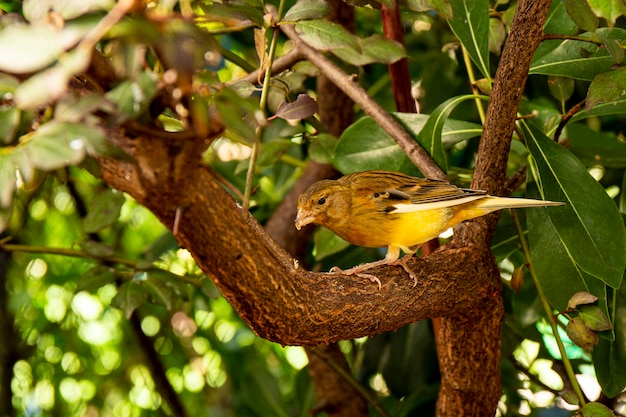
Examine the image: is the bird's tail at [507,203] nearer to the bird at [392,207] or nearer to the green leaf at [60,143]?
the bird at [392,207]

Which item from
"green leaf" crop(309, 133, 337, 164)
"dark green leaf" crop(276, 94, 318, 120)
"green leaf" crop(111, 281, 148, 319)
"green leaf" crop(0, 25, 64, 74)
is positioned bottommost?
"green leaf" crop(111, 281, 148, 319)

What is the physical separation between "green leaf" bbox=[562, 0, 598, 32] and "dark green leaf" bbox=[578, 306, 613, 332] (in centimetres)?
52

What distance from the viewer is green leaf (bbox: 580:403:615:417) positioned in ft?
4.99

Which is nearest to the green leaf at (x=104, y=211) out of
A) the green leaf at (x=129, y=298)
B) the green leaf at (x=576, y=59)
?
the green leaf at (x=129, y=298)

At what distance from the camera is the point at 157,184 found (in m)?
0.95

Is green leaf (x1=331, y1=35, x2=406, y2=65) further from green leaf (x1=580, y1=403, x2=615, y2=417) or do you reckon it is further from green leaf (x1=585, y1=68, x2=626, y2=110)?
green leaf (x1=580, y1=403, x2=615, y2=417)

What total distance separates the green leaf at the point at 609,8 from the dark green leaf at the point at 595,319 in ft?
1.77

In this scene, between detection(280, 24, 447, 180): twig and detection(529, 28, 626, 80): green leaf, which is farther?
detection(280, 24, 447, 180): twig

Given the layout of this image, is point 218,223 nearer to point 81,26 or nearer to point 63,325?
point 81,26

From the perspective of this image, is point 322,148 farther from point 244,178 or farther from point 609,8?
point 609,8

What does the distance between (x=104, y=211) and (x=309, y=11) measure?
2.74ft

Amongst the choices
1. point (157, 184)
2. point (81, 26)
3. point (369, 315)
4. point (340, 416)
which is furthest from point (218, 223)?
point (340, 416)

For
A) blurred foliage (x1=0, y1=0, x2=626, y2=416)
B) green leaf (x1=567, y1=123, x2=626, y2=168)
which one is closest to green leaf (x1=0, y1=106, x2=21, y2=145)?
blurred foliage (x1=0, y1=0, x2=626, y2=416)

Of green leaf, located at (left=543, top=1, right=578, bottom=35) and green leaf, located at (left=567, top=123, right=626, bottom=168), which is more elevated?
green leaf, located at (left=543, top=1, right=578, bottom=35)
